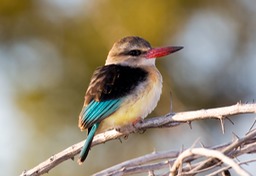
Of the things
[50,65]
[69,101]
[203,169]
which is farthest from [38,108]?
[203,169]

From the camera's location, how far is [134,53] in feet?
17.7

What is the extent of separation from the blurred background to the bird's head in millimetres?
3107

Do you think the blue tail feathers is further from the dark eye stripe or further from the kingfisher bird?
Answer: the dark eye stripe

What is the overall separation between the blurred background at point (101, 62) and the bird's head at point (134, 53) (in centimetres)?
311

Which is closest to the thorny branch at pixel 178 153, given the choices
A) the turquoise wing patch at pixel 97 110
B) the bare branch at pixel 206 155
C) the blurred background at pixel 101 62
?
the bare branch at pixel 206 155

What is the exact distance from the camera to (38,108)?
32.2 ft

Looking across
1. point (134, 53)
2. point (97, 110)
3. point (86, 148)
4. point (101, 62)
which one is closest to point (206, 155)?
point (86, 148)

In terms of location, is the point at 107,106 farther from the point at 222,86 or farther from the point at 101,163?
the point at 222,86

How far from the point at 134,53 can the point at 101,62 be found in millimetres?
4601

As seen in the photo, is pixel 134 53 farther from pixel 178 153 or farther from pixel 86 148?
pixel 178 153

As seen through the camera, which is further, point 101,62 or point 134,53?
point 101,62

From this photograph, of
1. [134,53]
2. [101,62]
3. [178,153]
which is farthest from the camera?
[101,62]

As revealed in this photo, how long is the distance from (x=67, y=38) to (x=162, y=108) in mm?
2584

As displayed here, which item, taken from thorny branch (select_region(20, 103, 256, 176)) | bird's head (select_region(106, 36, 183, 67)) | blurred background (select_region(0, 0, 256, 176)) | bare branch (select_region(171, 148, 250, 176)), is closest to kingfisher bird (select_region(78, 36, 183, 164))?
bird's head (select_region(106, 36, 183, 67))
